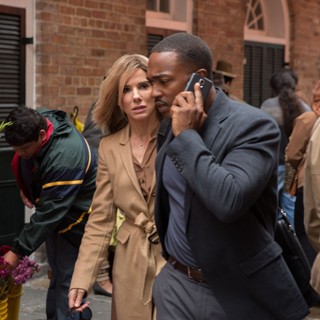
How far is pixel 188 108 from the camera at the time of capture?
2.90 meters

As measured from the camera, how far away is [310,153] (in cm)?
382

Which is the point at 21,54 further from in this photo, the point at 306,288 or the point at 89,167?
the point at 306,288

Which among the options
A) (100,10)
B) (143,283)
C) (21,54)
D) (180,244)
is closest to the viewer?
(180,244)

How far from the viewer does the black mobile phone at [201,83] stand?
293 centimetres

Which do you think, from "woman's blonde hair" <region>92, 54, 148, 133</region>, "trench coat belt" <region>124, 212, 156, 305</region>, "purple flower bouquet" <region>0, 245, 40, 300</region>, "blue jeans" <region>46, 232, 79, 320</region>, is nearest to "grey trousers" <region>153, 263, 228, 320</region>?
"trench coat belt" <region>124, 212, 156, 305</region>

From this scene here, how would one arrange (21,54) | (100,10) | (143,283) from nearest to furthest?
1. (143,283)
2. (21,54)
3. (100,10)

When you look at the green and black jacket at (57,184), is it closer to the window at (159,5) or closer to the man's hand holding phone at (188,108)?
the man's hand holding phone at (188,108)

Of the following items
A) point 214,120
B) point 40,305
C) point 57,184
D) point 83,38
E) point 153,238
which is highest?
point 83,38

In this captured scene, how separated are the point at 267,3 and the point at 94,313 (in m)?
8.12

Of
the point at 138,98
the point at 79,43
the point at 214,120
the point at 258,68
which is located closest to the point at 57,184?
the point at 138,98

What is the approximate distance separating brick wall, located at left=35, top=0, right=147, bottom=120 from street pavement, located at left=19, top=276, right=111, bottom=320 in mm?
1746

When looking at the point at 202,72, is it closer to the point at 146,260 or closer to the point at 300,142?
the point at 146,260

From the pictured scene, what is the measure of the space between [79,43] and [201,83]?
5522 mm

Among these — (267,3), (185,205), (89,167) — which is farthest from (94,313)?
(267,3)
